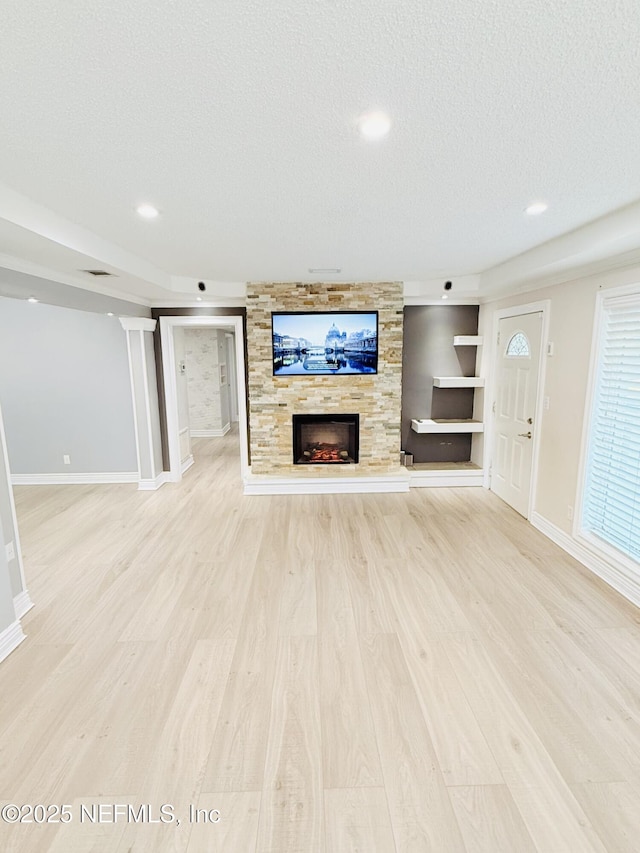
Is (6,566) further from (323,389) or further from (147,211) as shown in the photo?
(323,389)

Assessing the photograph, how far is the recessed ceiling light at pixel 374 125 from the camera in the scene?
4.50 ft

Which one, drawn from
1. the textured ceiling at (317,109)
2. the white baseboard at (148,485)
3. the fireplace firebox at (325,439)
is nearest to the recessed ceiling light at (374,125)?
the textured ceiling at (317,109)

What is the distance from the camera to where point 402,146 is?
1.57 metres

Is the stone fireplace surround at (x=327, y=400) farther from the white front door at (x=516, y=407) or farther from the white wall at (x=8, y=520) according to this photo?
the white wall at (x=8, y=520)

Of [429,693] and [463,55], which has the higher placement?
[463,55]

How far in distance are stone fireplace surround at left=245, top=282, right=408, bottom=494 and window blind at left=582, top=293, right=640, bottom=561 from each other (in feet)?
6.86

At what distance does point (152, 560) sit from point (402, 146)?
11.0 feet

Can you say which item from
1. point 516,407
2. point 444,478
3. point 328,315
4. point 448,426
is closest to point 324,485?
point 444,478

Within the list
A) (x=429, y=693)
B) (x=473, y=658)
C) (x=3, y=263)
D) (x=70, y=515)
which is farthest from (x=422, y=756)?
(x=70, y=515)

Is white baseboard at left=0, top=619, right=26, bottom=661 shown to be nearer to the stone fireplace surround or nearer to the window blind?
the stone fireplace surround

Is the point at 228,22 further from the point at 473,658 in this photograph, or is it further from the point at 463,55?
the point at 473,658

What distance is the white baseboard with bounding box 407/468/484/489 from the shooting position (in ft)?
16.4

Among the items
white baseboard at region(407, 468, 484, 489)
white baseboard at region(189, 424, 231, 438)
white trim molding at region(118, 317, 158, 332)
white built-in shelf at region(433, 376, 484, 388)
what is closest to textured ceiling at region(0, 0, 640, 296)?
white trim molding at region(118, 317, 158, 332)

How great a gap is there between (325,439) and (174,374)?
221 cm
